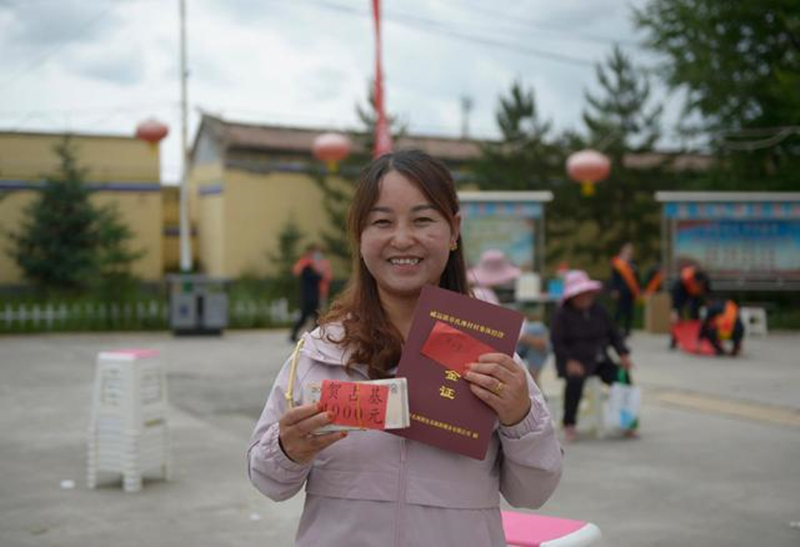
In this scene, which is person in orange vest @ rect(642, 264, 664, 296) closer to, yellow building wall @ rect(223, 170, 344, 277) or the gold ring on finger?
yellow building wall @ rect(223, 170, 344, 277)

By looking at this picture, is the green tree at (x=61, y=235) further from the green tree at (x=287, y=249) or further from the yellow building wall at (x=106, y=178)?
the green tree at (x=287, y=249)

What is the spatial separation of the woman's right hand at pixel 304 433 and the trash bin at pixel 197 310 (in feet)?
54.5

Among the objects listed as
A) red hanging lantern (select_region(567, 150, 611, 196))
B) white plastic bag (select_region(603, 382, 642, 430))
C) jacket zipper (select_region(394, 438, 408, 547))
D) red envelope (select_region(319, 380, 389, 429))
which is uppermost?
red hanging lantern (select_region(567, 150, 611, 196))

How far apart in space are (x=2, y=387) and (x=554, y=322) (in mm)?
6532

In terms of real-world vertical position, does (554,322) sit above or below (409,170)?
below

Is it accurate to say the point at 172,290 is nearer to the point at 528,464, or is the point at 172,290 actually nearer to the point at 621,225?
the point at 621,225

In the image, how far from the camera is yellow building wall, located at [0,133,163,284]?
25.7 metres

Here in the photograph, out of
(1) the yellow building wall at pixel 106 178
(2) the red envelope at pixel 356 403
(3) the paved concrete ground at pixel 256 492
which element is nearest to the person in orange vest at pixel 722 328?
(3) the paved concrete ground at pixel 256 492

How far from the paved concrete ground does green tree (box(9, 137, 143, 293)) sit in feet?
37.6

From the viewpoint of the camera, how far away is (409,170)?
203 centimetres

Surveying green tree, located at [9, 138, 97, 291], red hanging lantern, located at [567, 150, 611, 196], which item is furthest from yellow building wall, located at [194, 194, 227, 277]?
red hanging lantern, located at [567, 150, 611, 196]

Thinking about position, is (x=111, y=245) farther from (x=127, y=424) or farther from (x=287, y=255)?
(x=127, y=424)

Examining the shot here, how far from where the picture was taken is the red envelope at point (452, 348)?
1872 millimetres

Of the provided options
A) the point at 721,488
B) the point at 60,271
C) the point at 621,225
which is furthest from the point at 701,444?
the point at 621,225
